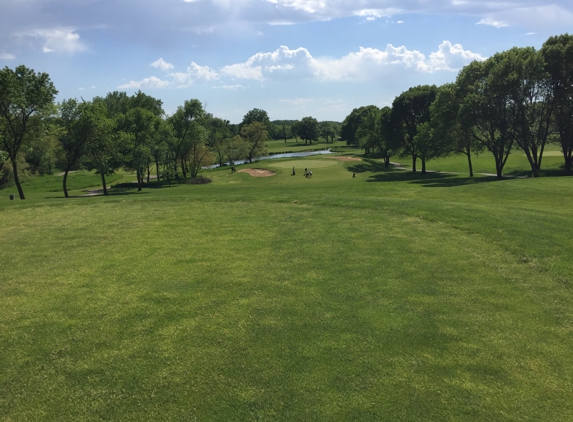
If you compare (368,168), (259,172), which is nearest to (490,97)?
(368,168)

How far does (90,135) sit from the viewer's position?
38344 mm

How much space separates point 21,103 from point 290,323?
35.5 meters

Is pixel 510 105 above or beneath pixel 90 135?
above

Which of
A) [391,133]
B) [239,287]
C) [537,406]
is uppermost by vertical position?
[391,133]

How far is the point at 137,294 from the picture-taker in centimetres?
842

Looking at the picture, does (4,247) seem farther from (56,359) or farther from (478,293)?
(478,293)

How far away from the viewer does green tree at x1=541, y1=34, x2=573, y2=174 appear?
120 ft

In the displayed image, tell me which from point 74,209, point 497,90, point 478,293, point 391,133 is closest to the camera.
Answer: point 478,293

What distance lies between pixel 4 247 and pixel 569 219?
808 inches

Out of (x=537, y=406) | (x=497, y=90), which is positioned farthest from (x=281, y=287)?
(x=497, y=90)

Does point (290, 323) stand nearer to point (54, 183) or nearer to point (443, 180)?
point (443, 180)

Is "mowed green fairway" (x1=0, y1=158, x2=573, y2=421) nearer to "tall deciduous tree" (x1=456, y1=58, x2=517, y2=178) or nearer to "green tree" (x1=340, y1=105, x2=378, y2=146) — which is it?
"tall deciduous tree" (x1=456, y1=58, x2=517, y2=178)

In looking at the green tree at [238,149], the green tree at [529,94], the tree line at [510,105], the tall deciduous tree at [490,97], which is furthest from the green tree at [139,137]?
the green tree at [529,94]

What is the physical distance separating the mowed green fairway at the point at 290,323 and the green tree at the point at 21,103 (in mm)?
24010
